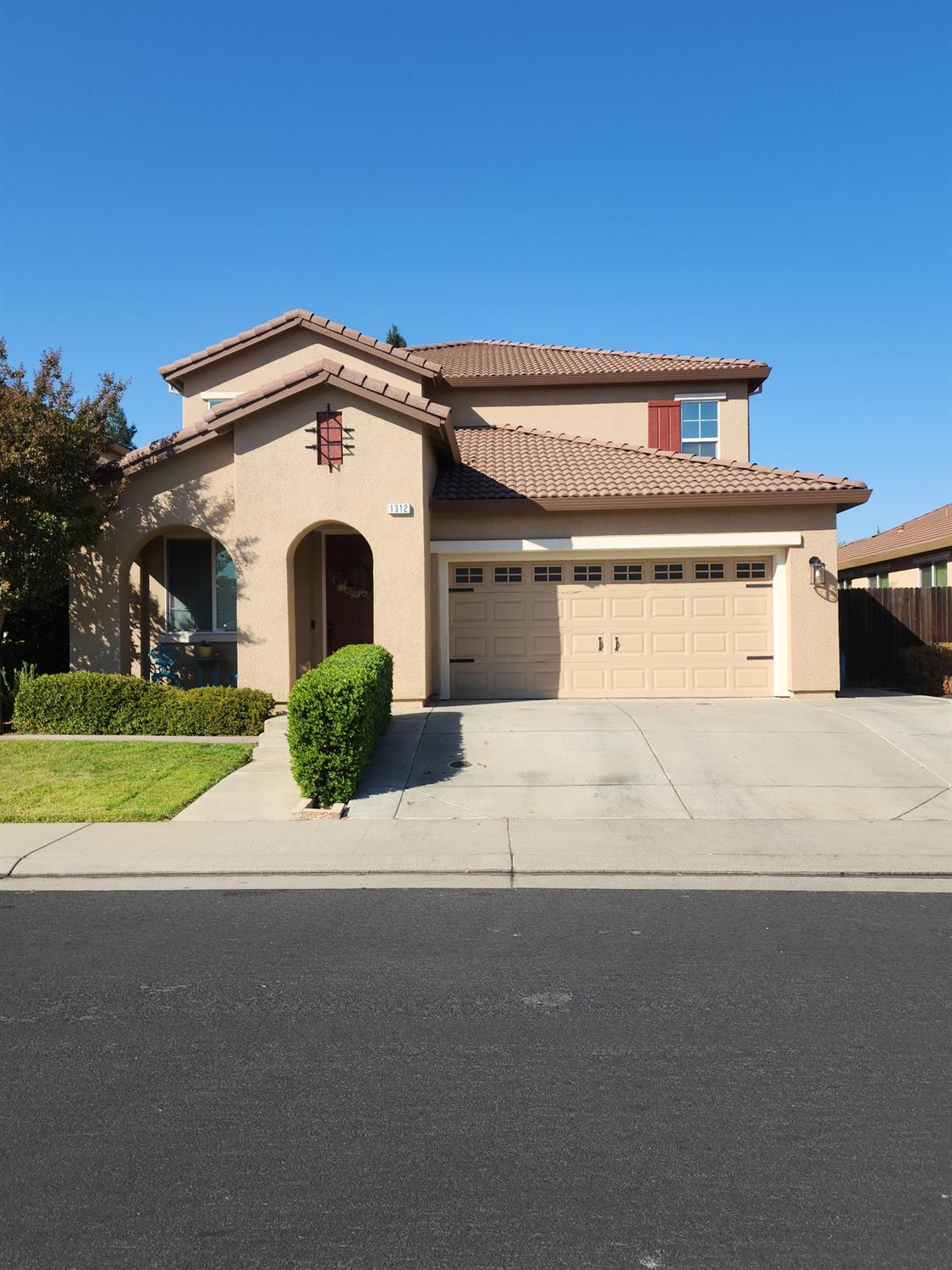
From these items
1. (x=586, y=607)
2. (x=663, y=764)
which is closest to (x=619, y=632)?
(x=586, y=607)

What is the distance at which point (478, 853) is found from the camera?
7.84 meters

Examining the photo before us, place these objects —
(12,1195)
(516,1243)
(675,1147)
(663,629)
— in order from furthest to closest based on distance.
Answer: (663,629) < (675,1147) < (12,1195) < (516,1243)

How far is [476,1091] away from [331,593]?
13.3 metres

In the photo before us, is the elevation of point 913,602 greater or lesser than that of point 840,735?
greater

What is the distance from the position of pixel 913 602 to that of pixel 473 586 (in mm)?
9188

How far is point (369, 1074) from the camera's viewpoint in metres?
4.06

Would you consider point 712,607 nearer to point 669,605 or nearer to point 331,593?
point 669,605

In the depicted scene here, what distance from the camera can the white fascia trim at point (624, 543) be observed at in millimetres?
15391

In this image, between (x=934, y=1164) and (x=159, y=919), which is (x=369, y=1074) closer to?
(x=934, y=1164)

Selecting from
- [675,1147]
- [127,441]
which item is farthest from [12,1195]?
[127,441]

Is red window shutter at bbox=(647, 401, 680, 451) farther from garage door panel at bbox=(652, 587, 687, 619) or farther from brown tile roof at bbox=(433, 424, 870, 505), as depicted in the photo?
garage door panel at bbox=(652, 587, 687, 619)

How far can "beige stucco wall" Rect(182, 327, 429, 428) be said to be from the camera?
17500 millimetres

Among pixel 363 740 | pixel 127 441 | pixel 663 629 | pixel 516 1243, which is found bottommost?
pixel 516 1243

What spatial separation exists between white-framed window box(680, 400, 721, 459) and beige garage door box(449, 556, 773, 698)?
17.6 ft
